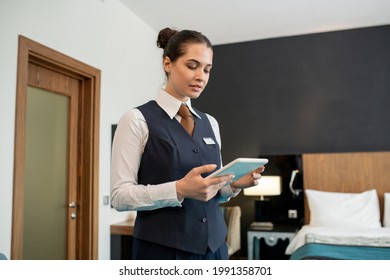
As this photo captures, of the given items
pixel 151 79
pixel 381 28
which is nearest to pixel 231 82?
pixel 151 79

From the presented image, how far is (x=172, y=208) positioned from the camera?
84 cm

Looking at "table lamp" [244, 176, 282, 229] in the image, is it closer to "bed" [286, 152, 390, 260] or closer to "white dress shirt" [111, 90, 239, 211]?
"bed" [286, 152, 390, 260]

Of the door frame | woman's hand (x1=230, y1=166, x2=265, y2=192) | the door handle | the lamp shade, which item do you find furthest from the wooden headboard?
woman's hand (x1=230, y1=166, x2=265, y2=192)

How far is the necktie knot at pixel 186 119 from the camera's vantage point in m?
0.91

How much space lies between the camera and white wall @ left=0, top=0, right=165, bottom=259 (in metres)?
1.66

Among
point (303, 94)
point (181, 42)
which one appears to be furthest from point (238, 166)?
point (303, 94)

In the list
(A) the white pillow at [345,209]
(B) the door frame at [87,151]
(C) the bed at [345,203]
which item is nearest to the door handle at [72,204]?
(B) the door frame at [87,151]

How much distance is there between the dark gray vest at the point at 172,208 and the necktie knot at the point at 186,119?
0.03 metres

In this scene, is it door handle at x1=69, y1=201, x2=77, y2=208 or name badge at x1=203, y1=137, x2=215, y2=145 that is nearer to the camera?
name badge at x1=203, y1=137, x2=215, y2=145

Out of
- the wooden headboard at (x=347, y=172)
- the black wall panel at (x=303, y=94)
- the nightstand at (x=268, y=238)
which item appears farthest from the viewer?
the black wall panel at (x=303, y=94)

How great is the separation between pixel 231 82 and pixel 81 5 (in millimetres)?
1691

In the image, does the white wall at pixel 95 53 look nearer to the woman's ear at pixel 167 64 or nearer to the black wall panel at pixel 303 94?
the black wall panel at pixel 303 94

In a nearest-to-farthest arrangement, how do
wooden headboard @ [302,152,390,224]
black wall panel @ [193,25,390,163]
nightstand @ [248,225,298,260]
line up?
nightstand @ [248,225,298,260] < wooden headboard @ [302,152,390,224] < black wall panel @ [193,25,390,163]

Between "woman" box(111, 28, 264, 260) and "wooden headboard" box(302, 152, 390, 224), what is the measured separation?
7.90 feet
